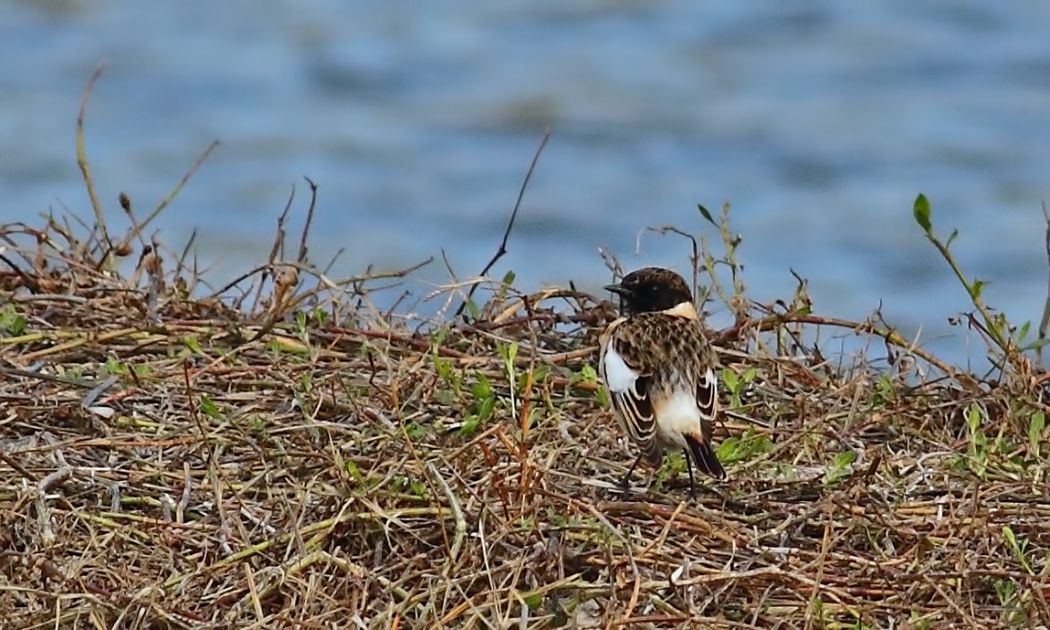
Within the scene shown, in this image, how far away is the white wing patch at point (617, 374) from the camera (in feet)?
18.6

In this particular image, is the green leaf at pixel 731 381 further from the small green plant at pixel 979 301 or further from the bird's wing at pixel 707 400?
the small green plant at pixel 979 301

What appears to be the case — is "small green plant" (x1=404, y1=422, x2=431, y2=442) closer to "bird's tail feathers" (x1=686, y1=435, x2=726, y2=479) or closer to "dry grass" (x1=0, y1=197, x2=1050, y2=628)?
"dry grass" (x1=0, y1=197, x2=1050, y2=628)

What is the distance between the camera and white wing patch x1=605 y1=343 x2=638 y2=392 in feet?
18.6

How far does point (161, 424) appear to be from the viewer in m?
5.75

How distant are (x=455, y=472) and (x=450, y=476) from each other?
5 cm

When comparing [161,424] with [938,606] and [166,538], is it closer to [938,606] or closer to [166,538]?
[166,538]

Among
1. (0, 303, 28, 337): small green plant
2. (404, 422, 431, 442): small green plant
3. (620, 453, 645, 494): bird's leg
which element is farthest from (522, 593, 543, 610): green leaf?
(0, 303, 28, 337): small green plant

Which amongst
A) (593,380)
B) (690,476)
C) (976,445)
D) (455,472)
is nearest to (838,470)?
(690,476)

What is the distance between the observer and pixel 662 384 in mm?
5707

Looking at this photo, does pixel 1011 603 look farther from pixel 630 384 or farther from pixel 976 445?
pixel 630 384

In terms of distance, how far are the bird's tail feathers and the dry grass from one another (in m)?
0.12

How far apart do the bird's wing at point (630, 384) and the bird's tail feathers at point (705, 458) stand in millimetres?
102

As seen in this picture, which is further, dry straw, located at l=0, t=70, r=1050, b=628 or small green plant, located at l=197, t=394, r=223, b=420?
small green plant, located at l=197, t=394, r=223, b=420

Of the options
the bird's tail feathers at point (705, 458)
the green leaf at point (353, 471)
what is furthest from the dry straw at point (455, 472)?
the bird's tail feathers at point (705, 458)
